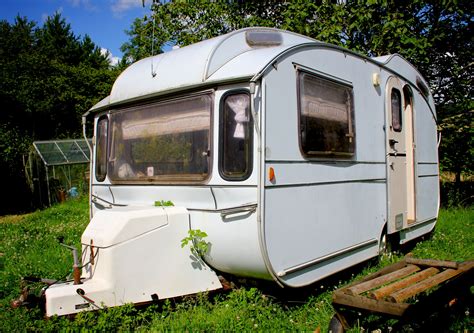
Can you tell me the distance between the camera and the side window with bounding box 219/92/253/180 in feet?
13.5

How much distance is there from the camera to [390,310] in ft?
10.5

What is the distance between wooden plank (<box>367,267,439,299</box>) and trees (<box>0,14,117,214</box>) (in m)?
16.0

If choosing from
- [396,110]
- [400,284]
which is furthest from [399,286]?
[396,110]

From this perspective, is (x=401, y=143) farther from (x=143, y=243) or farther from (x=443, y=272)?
(x=143, y=243)

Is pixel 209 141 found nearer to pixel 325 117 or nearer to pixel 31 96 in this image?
pixel 325 117

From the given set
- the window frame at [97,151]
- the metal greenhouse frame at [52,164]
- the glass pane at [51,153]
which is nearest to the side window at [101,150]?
the window frame at [97,151]

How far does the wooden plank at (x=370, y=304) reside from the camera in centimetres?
317

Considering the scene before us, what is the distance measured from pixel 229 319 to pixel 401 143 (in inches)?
153

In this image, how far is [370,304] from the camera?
3.31 metres

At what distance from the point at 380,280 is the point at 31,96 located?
23970 millimetres

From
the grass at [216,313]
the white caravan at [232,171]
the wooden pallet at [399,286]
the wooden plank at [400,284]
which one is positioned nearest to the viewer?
the wooden pallet at [399,286]

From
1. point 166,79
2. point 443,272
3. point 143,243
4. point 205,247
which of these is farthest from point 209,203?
point 443,272

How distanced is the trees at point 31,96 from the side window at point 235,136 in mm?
15000

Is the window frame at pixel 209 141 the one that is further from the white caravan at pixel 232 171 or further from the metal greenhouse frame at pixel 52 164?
the metal greenhouse frame at pixel 52 164
